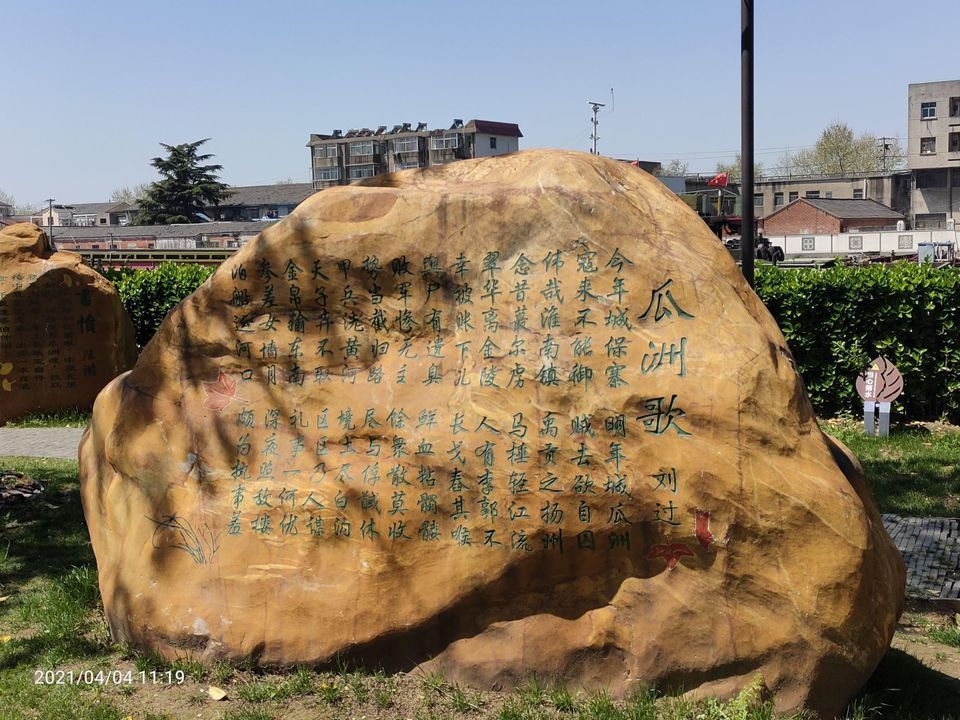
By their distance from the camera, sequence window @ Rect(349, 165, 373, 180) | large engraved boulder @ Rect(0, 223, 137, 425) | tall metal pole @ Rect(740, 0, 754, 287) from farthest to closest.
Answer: window @ Rect(349, 165, 373, 180) < large engraved boulder @ Rect(0, 223, 137, 425) < tall metal pole @ Rect(740, 0, 754, 287)

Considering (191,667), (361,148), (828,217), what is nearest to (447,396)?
(191,667)

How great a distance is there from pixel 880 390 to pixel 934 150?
2037 inches

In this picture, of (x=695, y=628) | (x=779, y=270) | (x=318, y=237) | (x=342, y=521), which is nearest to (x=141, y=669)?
(x=342, y=521)

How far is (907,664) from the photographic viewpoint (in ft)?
15.4

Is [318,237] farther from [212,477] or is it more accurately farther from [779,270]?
[779,270]

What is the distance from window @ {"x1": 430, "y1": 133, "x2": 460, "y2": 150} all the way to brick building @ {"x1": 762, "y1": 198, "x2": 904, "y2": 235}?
66.9ft

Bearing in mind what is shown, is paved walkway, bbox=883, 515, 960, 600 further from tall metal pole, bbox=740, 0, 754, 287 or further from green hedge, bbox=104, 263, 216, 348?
green hedge, bbox=104, 263, 216, 348

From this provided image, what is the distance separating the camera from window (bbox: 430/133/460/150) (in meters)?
60.8

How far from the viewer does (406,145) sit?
63.2 meters

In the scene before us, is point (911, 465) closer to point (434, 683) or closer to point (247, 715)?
point (434, 683)

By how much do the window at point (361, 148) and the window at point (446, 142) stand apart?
4809 millimetres

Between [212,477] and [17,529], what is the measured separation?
317 centimetres

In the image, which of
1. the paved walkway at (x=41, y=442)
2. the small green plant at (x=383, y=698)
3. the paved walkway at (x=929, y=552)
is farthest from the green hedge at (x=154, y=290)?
the small green plant at (x=383, y=698)

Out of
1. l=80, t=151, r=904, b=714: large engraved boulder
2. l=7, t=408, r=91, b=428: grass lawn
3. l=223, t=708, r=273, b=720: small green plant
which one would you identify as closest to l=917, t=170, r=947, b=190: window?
l=7, t=408, r=91, b=428: grass lawn
